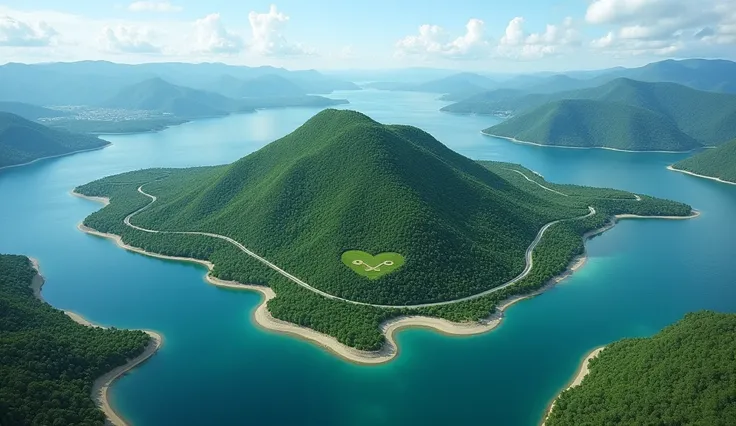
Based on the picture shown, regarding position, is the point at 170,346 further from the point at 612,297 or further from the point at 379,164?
the point at 612,297

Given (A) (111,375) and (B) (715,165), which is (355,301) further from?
(B) (715,165)

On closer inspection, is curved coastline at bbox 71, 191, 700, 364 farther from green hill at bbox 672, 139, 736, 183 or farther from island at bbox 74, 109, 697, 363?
green hill at bbox 672, 139, 736, 183

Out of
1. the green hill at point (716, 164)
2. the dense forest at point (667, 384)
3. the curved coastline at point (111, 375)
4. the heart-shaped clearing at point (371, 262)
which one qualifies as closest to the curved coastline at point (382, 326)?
the heart-shaped clearing at point (371, 262)

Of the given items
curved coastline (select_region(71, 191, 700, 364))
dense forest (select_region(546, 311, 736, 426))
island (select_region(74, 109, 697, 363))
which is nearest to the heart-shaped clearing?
island (select_region(74, 109, 697, 363))

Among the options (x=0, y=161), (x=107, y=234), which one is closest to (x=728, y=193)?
(x=107, y=234)

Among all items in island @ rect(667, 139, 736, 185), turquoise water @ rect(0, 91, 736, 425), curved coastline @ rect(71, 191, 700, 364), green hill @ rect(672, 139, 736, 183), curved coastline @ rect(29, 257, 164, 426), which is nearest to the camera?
curved coastline @ rect(29, 257, 164, 426)

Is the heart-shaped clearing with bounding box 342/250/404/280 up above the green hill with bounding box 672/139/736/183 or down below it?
below

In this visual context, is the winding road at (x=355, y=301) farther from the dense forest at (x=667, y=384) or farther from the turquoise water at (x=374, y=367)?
the dense forest at (x=667, y=384)
